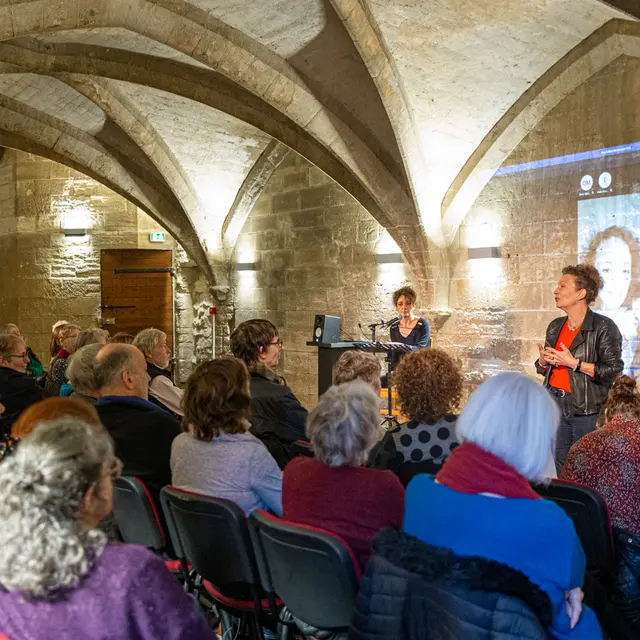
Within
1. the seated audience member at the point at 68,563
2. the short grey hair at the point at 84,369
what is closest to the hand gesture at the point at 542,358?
the short grey hair at the point at 84,369

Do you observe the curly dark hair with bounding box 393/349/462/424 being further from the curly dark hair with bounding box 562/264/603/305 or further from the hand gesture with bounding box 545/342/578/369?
the curly dark hair with bounding box 562/264/603/305

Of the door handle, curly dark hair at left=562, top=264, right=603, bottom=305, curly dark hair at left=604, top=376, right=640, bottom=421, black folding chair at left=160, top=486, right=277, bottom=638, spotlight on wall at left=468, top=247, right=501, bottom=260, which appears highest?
spotlight on wall at left=468, top=247, right=501, bottom=260

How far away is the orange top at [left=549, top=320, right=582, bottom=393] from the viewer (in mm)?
4070

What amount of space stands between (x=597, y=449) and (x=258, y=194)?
785 cm

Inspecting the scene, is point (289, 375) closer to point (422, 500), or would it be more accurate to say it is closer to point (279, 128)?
point (279, 128)

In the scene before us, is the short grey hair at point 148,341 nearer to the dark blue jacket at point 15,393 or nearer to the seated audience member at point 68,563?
the dark blue jacket at point 15,393

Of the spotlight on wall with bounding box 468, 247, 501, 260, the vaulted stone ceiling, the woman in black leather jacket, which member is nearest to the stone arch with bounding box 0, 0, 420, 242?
the vaulted stone ceiling

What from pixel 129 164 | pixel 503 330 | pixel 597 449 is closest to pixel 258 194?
pixel 129 164

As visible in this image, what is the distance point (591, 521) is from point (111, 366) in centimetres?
187

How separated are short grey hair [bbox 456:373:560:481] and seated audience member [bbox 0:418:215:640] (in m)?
0.74

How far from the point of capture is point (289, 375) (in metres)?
9.52

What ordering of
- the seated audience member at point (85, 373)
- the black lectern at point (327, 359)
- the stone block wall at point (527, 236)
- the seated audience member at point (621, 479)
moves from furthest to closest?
the black lectern at point (327, 359) < the stone block wall at point (527, 236) < the seated audience member at point (85, 373) < the seated audience member at point (621, 479)

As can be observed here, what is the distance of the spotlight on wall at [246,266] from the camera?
32.8 feet

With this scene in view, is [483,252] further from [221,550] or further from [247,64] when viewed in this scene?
[221,550]
